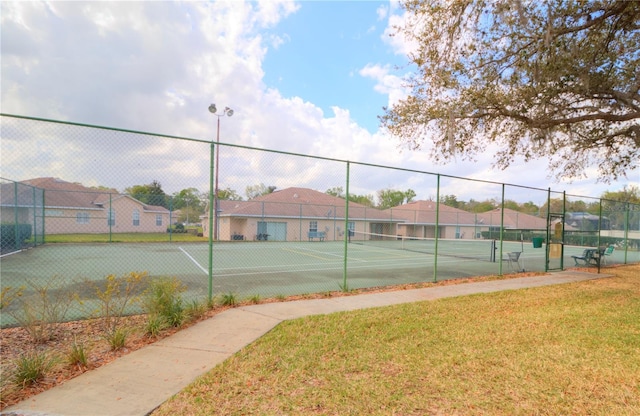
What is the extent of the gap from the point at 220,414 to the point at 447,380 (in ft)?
7.57

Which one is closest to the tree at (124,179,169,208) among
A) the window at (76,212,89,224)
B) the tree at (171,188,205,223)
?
the tree at (171,188,205,223)

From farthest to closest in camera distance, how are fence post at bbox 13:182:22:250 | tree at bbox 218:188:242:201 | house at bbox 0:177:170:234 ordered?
fence post at bbox 13:182:22:250 < tree at bbox 218:188:242:201 < house at bbox 0:177:170:234

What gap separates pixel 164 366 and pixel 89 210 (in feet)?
20.5

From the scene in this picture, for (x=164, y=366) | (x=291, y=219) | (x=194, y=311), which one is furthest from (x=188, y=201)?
(x=291, y=219)

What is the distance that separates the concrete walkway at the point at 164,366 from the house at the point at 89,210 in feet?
11.6

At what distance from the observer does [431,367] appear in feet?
12.8

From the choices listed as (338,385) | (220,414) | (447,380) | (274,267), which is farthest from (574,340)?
(274,267)

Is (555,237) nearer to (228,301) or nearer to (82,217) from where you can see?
(228,301)

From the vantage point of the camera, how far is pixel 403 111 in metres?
11.4

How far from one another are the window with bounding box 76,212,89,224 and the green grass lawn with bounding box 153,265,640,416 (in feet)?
20.1

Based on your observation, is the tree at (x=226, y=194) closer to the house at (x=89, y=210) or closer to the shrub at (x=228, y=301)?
the house at (x=89, y=210)

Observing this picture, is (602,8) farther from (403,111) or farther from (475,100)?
(403,111)

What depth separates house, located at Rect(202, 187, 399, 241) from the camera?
69.5 ft

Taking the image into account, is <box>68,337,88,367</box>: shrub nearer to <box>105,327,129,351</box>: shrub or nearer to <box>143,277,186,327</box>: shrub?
<box>105,327,129,351</box>: shrub
